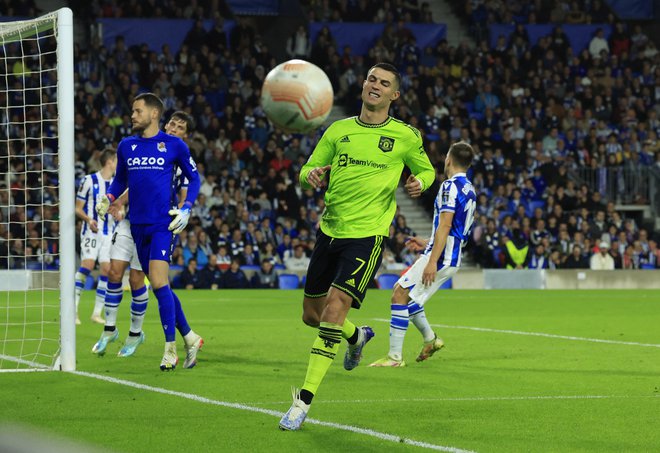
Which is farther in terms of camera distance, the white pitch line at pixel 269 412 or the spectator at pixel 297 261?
the spectator at pixel 297 261

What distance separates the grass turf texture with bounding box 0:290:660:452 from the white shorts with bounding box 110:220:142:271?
91 centimetres

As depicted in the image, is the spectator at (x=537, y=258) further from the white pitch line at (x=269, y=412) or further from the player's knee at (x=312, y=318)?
the player's knee at (x=312, y=318)

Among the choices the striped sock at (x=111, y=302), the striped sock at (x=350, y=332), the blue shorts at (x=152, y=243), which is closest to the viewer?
the striped sock at (x=350, y=332)

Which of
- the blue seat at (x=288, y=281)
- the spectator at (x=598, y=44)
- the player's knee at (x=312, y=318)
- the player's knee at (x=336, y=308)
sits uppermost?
the spectator at (x=598, y=44)

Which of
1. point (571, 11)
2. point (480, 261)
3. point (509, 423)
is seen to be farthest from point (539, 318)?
point (571, 11)

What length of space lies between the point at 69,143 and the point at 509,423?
14.9 ft

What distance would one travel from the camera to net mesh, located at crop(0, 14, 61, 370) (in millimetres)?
10242

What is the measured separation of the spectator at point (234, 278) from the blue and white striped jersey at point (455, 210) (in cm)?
1598

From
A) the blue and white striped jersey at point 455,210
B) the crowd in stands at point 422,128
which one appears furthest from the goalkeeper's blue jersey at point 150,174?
the crowd in stands at point 422,128

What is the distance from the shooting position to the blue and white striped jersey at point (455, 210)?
1002cm

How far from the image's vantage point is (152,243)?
372 inches

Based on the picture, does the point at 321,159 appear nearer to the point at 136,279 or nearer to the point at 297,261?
the point at 136,279

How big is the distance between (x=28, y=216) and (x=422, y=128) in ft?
39.4

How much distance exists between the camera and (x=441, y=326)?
15.2 metres
